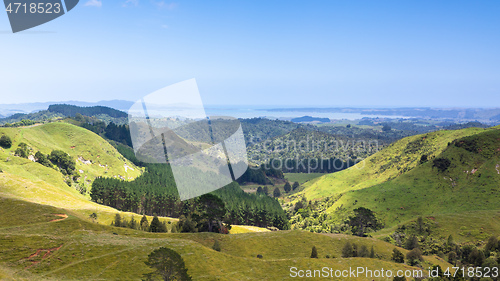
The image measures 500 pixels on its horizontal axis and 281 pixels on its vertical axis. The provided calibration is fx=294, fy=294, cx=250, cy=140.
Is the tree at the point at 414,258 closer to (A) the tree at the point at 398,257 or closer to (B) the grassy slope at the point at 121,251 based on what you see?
(A) the tree at the point at 398,257

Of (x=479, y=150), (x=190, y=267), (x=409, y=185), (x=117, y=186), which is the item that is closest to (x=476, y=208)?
(x=409, y=185)

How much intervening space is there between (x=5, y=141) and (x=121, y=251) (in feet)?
479

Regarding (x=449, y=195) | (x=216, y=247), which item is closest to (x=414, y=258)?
(x=216, y=247)

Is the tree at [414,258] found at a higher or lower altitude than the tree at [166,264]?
lower

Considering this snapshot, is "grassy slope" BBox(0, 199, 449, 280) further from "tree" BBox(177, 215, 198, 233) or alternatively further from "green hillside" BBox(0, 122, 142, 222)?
"green hillside" BBox(0, 122, 142, 222)

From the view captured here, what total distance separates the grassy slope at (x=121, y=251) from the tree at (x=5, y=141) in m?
92.7

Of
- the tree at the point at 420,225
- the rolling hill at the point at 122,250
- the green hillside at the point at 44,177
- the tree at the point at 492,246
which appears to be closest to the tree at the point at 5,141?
the green hillside at the point at 44,177

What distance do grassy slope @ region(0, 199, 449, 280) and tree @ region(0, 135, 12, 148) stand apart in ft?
304

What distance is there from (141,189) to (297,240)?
325 ft

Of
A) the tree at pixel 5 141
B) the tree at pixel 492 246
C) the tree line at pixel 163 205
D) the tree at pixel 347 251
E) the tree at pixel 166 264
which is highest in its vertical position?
the tree at pixel 5 141

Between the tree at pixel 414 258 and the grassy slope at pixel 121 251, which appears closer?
the grassy slope at pixel 121 251

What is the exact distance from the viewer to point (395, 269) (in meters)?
64.9

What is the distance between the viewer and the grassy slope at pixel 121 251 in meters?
47.8

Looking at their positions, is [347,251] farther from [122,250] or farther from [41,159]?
[41,159]
